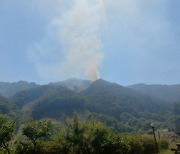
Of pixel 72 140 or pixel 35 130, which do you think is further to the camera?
pixel 72 140

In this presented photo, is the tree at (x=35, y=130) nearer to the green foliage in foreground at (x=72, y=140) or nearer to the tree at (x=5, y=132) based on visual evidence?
the green foliage in foreground at (x=72, y=140)

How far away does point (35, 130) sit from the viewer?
30.2 m

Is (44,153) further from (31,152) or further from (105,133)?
(105,133)

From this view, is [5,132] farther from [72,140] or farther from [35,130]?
[72,140]

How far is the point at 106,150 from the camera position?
103ft

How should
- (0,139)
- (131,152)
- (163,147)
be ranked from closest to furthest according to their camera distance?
(0,139), (131,152), (163,147)

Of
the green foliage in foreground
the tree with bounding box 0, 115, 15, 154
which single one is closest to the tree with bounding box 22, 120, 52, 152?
the green foliage in foreground

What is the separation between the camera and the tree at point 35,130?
1192 inches

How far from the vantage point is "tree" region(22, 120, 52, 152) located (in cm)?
3028

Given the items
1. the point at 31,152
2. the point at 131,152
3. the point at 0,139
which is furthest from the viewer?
the point at 131,152

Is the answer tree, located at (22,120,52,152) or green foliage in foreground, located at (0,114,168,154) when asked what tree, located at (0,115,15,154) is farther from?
tree, located at (22,120,52,152)

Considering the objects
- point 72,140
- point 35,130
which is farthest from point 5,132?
point 72,140

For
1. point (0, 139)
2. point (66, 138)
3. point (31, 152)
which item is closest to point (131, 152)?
point (66, 138)

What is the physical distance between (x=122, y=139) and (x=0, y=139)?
40.1ft
